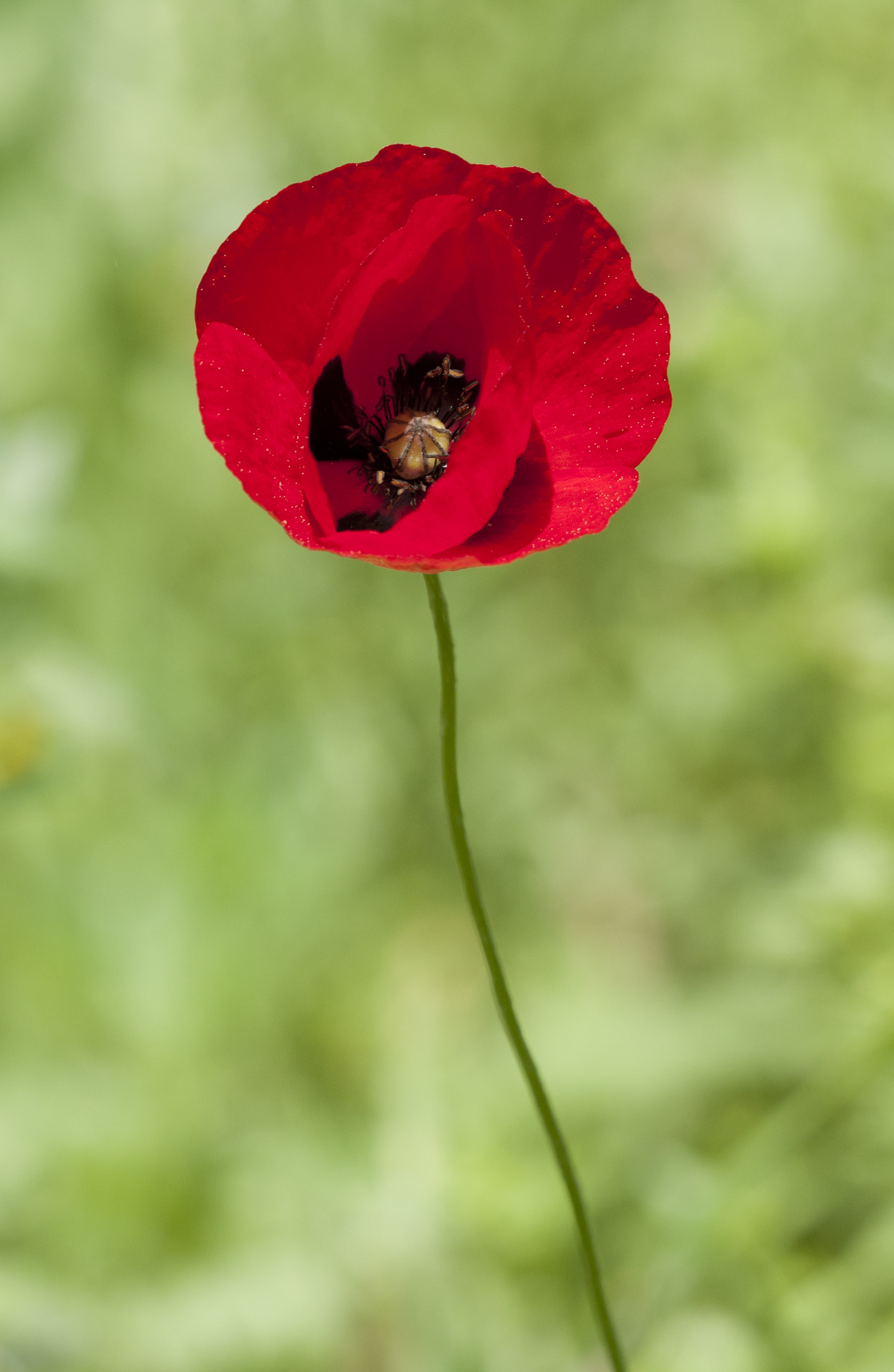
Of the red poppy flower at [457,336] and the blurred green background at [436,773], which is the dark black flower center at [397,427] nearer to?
the red poppy flower at [457,336]

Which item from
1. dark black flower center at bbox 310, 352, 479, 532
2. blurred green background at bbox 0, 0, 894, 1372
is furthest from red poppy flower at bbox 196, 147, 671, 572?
blurred green background at bbox 0, 0, 894, 1372

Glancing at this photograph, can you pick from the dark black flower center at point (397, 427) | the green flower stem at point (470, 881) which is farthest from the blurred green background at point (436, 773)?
the green flower stem at point (470, 881)

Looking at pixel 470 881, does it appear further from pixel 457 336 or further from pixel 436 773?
pixel 436 773

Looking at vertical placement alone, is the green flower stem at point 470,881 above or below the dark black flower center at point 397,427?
below

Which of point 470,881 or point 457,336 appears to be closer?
point 470,881

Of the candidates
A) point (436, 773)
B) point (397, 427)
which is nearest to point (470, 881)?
point (397, 427)

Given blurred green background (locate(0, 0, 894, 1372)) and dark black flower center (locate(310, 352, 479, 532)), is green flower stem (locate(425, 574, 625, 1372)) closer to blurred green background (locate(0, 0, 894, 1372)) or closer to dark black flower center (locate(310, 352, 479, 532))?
dark black flower center (locate(310, 352, 479, 532))

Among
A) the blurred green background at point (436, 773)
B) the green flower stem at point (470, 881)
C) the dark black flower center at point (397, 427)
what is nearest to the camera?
the green flower stem at point (470, 881)

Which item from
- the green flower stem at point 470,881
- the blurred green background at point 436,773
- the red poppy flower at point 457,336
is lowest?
the green flower stem at point 470,881
